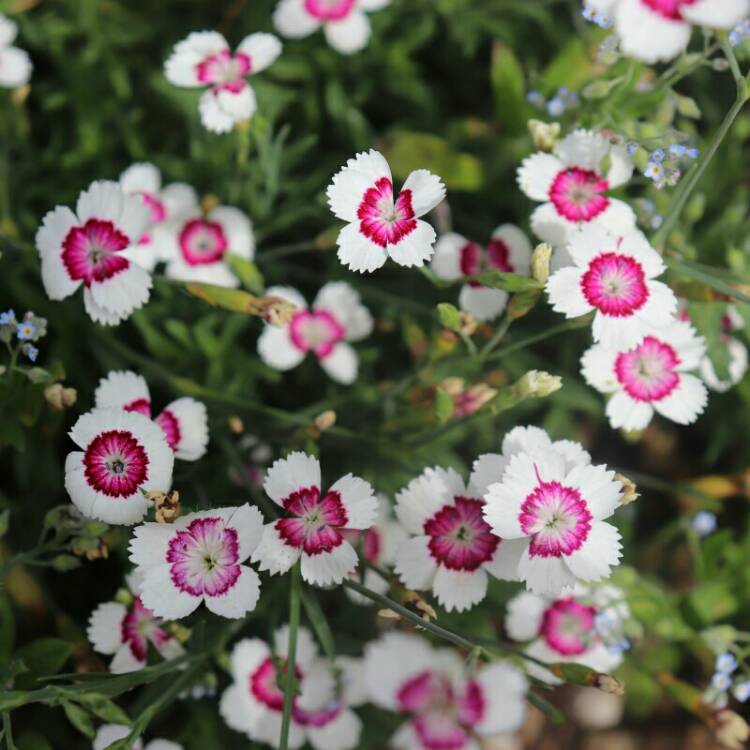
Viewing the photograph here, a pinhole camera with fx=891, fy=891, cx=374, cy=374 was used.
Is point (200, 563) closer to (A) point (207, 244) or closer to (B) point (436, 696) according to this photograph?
(A) point (207, 244)

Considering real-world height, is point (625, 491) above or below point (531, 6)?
below

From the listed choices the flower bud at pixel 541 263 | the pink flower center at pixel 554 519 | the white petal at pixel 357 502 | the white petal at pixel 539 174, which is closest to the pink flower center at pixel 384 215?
the flower bud at pixel 541 263

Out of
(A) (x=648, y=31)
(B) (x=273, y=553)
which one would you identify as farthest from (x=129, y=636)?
(A) (x=648, y=31)

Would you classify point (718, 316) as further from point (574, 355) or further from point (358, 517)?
point (358, 517)

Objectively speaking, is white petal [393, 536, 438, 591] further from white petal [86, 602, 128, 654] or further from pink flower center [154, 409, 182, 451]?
white petal [86, 602, 128, 654]

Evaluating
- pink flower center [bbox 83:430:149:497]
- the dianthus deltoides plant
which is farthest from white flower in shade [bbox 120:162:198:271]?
Result: pink flower center [bbox 83:430:149:497]

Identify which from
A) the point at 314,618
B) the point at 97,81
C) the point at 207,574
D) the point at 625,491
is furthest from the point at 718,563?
the point at 97,81
